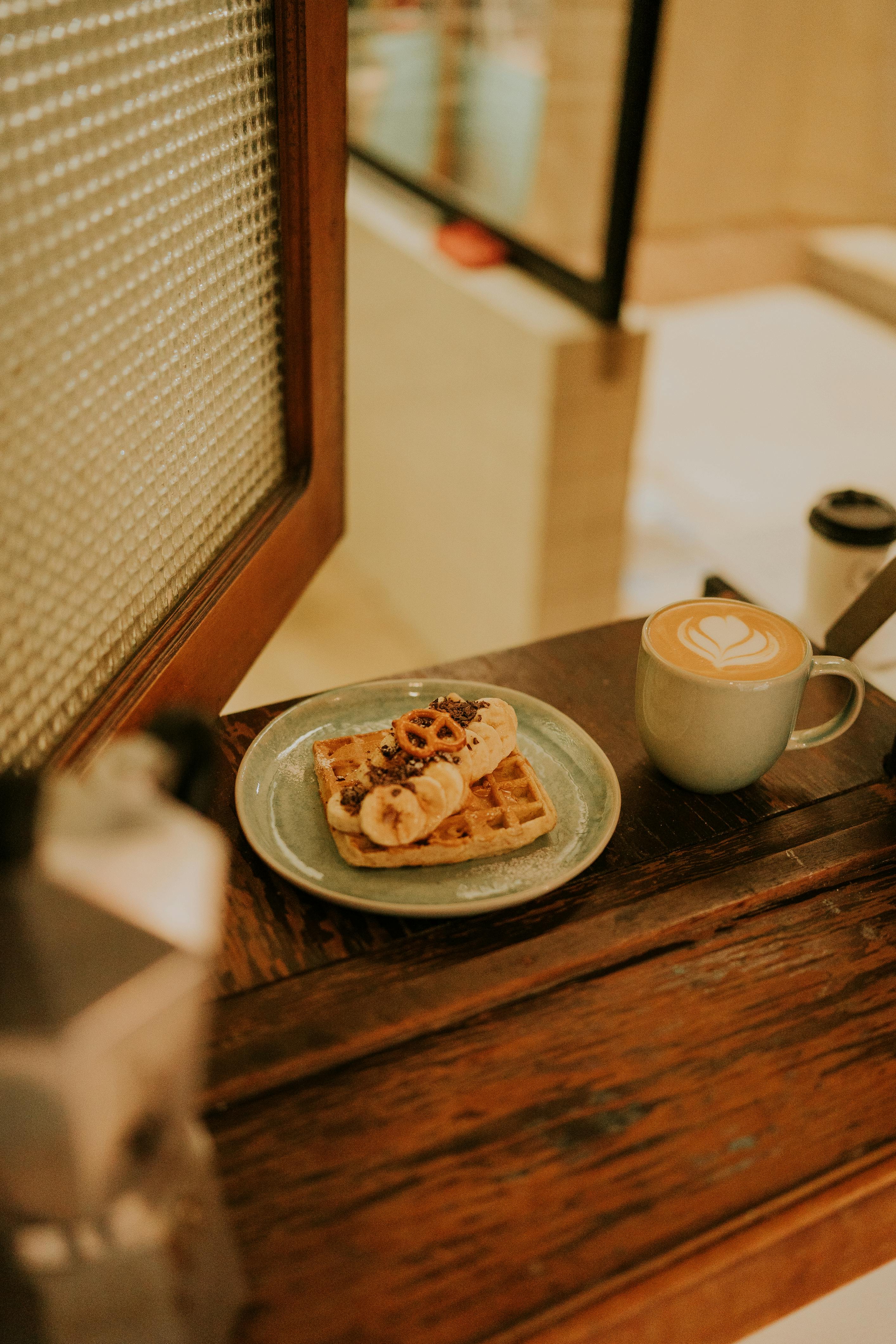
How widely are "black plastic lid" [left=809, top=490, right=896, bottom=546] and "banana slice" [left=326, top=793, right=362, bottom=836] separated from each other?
0.60 metres

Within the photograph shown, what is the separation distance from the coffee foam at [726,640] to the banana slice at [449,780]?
160 mm

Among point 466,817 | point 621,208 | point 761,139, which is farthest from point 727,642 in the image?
point 761,139

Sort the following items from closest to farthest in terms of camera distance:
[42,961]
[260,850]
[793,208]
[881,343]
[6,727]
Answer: [42,961]
[6,727]
[260,850]
[881,343]
[793,208]

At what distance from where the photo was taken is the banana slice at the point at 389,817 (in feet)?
2.06

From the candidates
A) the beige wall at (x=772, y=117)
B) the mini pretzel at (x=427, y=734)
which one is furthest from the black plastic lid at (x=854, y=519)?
the beige wall at (x=772, y=117)

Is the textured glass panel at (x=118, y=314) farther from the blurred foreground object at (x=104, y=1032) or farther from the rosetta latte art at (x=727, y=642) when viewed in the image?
the rosetta latte art at (x=727, y=642)

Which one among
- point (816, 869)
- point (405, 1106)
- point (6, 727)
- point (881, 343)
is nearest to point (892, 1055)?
point (816, 869)

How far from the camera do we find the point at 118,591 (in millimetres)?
625

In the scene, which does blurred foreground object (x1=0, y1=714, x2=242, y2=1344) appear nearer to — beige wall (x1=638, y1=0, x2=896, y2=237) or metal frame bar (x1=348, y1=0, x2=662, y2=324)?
metal frame bar (x1=348, y1=0, x2=662, y2=324)

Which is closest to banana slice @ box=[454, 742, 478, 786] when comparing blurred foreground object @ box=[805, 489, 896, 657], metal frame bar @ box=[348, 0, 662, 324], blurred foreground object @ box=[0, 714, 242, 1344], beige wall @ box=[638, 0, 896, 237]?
blurred foreground object @ box=[0, 714, 242, 1344]

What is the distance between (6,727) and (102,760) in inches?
6.0

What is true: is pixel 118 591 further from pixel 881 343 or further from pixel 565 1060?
pixel 881 343

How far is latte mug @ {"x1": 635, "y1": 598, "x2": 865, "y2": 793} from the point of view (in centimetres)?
69

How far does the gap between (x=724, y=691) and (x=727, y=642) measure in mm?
58
